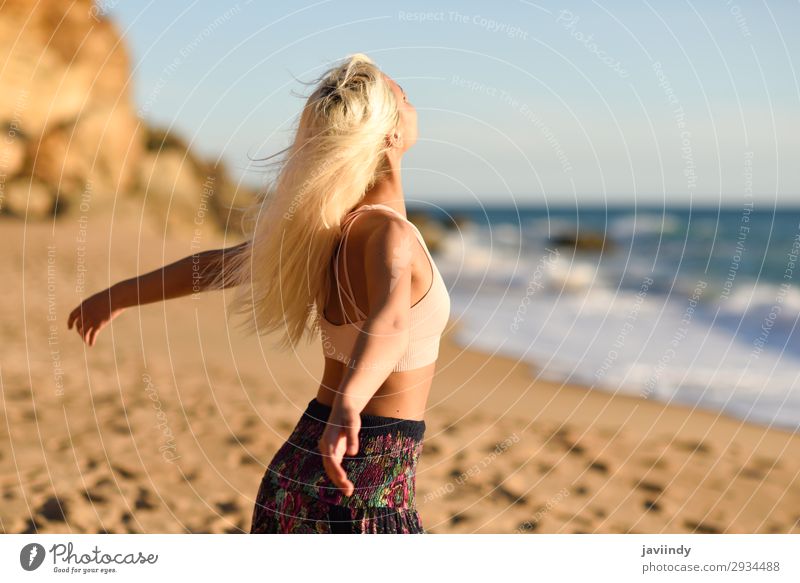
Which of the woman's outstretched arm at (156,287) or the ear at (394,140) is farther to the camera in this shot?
the woman's outstretched arm at (156,287)

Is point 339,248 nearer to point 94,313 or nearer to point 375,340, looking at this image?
point 375,340

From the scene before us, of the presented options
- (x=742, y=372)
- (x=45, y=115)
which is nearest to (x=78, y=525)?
(x=742, y=372)

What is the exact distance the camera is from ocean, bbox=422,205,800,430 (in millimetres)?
8242

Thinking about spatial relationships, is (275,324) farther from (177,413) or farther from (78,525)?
(177,413)

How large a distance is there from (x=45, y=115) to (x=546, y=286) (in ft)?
42.9

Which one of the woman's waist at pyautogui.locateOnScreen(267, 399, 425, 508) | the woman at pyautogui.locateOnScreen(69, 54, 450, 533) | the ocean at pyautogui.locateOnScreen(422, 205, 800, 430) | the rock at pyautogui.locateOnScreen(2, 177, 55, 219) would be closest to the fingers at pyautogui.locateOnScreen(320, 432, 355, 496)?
the woman at pyautogui.locateOnScreen(69, 54, 450, 533)

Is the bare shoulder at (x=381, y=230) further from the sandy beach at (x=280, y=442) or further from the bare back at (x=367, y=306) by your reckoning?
the sandy beach at (x=280, y=442)

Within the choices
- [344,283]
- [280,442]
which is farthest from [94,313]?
[280,442]

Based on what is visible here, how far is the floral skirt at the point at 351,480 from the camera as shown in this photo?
7.43 ft

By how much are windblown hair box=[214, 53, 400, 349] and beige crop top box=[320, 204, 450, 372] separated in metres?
0.06

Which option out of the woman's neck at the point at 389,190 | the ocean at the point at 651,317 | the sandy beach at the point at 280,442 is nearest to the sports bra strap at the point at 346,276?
the woman's neck at the point at 389,190

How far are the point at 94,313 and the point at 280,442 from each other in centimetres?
339

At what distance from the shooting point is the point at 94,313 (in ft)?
8.45

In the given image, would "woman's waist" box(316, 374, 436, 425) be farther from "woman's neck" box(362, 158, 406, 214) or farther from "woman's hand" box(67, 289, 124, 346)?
"woman's hand" box(67, 289, 124, 346)
